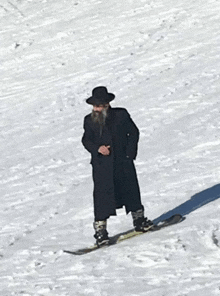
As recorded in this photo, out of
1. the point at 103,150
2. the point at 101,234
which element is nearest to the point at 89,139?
the point at 103,150

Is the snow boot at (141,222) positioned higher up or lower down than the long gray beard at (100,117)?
lower down

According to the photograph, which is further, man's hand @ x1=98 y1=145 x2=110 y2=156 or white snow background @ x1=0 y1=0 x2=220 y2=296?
man's hand @ x1=98 y1=145 x2=110 y2=156

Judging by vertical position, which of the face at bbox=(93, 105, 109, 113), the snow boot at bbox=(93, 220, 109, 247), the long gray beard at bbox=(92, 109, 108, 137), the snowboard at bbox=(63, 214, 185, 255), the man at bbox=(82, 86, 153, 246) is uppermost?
the face at bbox=(93, 105, 109, 113)

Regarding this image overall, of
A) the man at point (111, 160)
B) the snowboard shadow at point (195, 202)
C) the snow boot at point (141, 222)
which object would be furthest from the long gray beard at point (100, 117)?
the snowboard shadow at point (195, 202)

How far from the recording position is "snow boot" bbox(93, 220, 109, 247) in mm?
7086

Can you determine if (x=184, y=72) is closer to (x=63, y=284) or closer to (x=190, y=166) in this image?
(x=190, y=166)

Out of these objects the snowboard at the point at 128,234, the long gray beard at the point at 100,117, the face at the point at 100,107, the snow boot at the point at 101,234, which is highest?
the face at the point at 100,107

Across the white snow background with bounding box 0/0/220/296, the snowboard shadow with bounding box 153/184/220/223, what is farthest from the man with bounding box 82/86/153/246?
the snowboard shadow with bounding box 153/184/220/223

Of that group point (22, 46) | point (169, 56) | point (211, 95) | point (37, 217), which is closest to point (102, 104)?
point (37, 217)

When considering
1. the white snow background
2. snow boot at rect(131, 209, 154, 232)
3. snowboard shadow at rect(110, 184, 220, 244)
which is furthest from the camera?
snowboard shadow at rect(110, 184, 220, 244)

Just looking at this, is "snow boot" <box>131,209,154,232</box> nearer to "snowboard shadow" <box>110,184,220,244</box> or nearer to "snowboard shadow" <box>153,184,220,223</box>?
"snowboard shadow" <box>110,184,220,244</box>

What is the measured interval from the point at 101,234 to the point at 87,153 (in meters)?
4.56

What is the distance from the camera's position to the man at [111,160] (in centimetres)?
696

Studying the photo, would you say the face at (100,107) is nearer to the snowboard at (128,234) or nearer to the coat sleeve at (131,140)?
the coat sleeve at (131,140)
